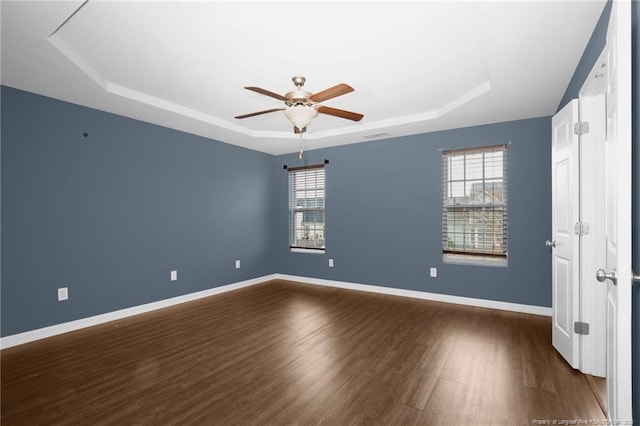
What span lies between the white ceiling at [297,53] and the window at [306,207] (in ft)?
6.98

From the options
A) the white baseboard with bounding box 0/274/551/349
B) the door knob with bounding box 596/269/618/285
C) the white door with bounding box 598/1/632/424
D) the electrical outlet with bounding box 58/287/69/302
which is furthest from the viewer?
the electrical outlet with bounding box 58/287/69/302

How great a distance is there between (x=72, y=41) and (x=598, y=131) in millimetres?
4121

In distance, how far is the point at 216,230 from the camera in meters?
5.09

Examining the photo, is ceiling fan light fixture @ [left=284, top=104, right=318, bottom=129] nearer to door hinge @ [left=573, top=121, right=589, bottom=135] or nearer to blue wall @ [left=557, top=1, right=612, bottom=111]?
blue wall @ [left=557, top=1, right=612, bottom=111]

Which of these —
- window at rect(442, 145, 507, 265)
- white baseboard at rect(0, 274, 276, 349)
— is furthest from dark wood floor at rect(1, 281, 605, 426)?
window at rect(442, 145, 507, 265)

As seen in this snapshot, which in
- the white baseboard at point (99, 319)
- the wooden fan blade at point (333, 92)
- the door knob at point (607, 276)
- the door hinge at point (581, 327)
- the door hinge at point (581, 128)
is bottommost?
the white baseboard at point (99, 319)

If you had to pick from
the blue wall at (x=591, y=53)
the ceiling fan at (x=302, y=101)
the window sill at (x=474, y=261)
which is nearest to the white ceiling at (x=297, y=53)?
the blue wall at (x=591, y=53)

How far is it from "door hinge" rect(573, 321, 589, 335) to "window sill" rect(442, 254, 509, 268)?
174cm

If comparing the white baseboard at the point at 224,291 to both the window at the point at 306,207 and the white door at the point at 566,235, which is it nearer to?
the window at the point at 306,207

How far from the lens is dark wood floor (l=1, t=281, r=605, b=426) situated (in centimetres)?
200

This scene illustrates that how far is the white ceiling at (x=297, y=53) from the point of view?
2.05 metres

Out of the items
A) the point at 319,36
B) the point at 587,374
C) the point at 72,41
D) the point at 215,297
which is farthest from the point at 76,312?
the point at 587,374

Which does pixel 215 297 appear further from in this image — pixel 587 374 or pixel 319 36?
pixel 587 374

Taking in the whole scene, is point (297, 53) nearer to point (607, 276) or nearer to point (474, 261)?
point (607, 276)
